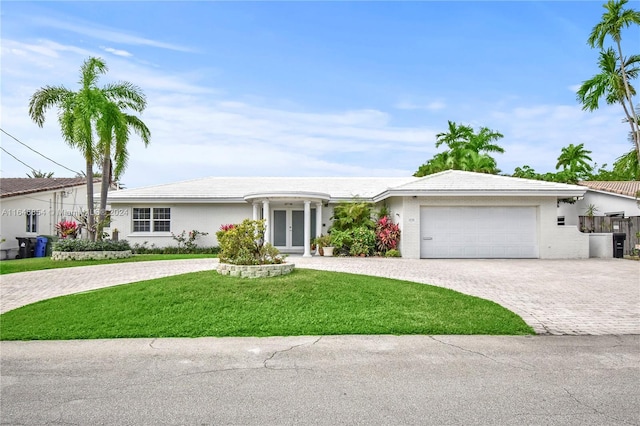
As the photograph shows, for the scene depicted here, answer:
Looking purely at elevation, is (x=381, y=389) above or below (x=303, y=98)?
below

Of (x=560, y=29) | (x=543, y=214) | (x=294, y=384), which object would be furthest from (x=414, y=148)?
(x=294, y=384)

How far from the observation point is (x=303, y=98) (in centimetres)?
1898

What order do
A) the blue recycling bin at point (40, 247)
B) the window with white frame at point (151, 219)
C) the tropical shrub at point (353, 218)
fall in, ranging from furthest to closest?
the blue recycling bin at point (40, 247) → the window with white frame at point (151, 219) → the tropical shrub at point (353, 218)

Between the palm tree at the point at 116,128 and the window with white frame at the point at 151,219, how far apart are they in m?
3.07

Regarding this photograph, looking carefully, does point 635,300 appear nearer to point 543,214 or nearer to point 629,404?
point 629,404

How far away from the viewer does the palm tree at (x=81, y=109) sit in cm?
1719

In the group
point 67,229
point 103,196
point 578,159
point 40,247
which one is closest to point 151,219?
point 67,229

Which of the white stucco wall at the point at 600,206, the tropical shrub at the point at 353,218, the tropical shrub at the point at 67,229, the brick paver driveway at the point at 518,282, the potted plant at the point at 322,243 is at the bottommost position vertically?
the brick paver driveway at the point at 518,282

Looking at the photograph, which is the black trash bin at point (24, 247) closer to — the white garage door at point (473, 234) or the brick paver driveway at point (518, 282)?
the brick paver driveway at point (518, 282)

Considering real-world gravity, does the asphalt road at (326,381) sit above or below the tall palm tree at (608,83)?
below

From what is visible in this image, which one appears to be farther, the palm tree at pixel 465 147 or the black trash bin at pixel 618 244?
the palm tree at pixel 465 147

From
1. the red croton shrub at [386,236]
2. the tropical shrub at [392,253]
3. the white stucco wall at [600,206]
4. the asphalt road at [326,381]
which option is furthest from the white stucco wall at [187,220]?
the white stucco wall at [600,206]

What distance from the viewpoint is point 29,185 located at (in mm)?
26438

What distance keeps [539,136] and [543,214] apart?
7.87 meters
